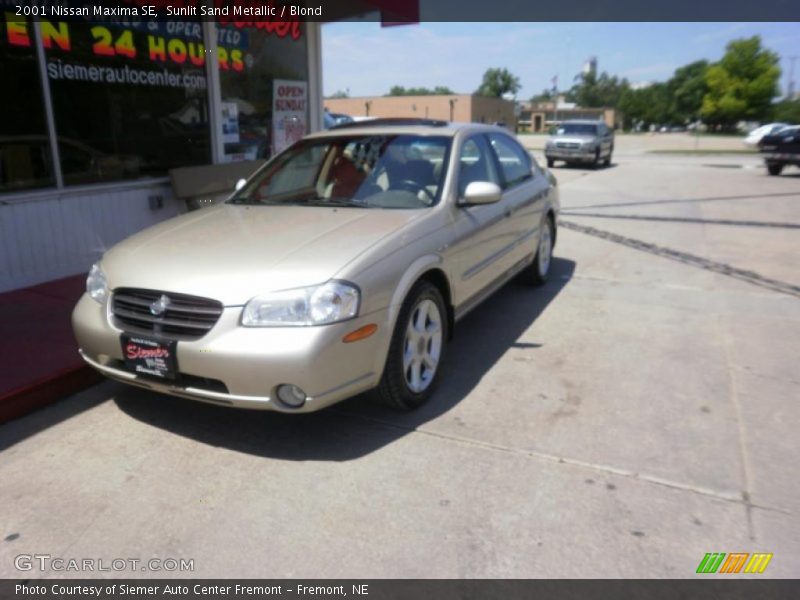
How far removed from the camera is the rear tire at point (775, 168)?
19.7 m

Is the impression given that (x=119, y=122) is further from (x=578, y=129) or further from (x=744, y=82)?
(x=744, y=82)

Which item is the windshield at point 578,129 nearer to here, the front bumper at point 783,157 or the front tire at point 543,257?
the front bumper at point 783,157

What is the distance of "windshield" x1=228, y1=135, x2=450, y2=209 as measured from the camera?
13.8 feet

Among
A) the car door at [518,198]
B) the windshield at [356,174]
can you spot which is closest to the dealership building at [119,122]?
the windshield at [356,174]

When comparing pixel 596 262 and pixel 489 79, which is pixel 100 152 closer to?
pixel 596 262

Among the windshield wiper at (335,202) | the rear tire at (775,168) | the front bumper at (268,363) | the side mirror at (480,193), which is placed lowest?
the rear tire at (775,168)

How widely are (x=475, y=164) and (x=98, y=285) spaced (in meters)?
2.70

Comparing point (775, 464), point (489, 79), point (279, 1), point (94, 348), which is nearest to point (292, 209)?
point (94, 348)

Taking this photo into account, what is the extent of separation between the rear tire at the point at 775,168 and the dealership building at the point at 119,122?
16446mm

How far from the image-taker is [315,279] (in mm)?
3096

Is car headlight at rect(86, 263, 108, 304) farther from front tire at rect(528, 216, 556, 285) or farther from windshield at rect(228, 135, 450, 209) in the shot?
front tire at rect(528, 216, 556, 285)

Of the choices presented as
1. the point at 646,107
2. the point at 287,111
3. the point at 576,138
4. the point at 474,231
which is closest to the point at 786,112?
the point at 646,107
